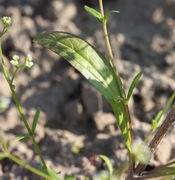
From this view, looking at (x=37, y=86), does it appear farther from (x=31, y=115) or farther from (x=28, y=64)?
(x=28, y=64)

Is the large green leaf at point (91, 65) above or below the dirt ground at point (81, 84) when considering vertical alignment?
above

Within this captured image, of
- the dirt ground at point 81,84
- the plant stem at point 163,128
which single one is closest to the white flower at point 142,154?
the plant stem at point 163,128

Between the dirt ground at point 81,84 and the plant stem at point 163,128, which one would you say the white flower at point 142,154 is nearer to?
the plant stem at point 163,128

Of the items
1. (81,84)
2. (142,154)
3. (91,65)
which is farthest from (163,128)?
(81,84)

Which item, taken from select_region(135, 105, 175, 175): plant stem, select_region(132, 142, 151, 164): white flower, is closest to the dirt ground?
select_region(135, 105, 175, 175): plant stem

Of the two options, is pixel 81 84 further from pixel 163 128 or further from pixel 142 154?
pixel 142 154
